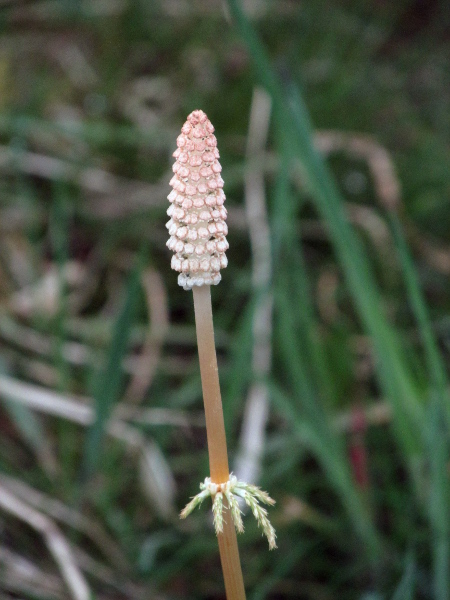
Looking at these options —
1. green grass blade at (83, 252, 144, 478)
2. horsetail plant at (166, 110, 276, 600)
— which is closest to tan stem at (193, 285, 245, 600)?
horsetail plant at (166, 110, 276, 600)

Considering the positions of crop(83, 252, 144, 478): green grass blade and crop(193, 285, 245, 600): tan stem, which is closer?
crop(193, 285, 245, 600): tan stem

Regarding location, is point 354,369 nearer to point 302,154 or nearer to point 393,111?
point 302,154

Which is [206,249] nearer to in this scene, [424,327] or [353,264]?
[424,327]

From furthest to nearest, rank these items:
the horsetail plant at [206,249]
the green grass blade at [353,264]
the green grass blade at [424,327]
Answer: the green grass blade at [353,264] < the green grass blade at [424,327] < the horsetail plant at [206,249]

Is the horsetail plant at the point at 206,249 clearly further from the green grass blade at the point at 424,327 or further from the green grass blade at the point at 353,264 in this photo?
the green grass blade at the point at 353,264

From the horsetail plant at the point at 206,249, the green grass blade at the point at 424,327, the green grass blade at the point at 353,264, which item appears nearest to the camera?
the horsetail plant at the point at 206,249

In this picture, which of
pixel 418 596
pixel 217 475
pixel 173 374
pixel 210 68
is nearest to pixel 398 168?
pixel 210 68

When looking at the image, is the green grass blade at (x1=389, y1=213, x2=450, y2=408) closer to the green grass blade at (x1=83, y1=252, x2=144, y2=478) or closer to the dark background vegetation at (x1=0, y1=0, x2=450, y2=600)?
the dark background vegetation at (x1=0, y1=0, x2=450, y2=600)

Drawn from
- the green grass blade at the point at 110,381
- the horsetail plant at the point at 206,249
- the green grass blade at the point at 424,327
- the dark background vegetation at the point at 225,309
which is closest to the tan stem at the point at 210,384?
the horsetail plant at the point at 206,249
